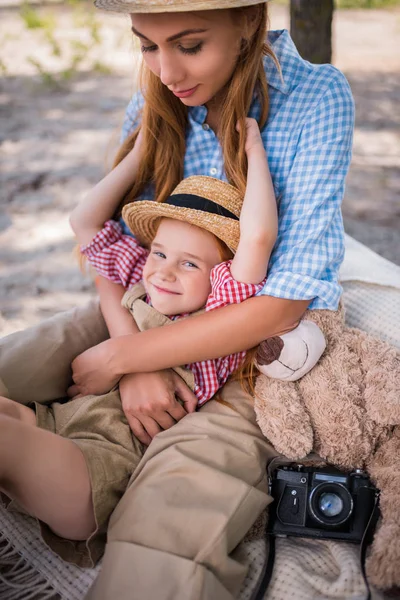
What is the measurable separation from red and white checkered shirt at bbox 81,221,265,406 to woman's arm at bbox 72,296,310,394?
4 cm

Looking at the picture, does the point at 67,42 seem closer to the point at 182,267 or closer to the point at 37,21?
the point at 37,21

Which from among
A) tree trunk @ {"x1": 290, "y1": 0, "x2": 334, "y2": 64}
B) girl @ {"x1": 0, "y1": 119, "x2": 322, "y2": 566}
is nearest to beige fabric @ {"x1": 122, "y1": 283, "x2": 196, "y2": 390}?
girl @ {"x1": 0, "y1": 119, "x2": 322, "y2": 566}

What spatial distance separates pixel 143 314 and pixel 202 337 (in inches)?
9.1

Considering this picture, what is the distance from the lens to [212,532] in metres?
1.44

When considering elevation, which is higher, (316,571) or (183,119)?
(183,119)

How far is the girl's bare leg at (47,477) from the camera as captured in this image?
149 centimetres

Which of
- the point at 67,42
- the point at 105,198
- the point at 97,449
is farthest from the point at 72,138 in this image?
the point at 97,449

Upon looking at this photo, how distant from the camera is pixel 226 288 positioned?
67.1 inches

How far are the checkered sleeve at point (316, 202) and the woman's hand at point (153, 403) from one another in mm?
→ 348

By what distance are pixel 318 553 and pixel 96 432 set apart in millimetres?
610

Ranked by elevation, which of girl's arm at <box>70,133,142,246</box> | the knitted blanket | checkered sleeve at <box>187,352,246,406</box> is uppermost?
girl's arm at <box>70,133,142,246</box>

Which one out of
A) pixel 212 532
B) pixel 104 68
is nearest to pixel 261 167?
pixel 212 532

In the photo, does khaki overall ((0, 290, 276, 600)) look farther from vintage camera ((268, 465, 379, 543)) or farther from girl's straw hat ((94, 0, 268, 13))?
girl's straw hat ((94, 0, 268, 13))

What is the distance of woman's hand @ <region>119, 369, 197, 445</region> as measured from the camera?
1.72 metres
